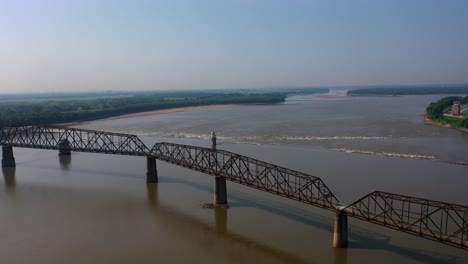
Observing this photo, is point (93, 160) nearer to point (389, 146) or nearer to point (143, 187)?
point (143, 187)

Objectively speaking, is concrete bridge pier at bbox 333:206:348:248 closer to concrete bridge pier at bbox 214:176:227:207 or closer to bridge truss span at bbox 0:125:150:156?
concrete bridge pier at bbox 214:176:227:207

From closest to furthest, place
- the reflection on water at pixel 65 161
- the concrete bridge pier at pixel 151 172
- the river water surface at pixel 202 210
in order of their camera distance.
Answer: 1. the river water surface at pixel 202 210
2. the concrete bridge pier at pixel 151 172
3. the reflection on water at pixel 65 161

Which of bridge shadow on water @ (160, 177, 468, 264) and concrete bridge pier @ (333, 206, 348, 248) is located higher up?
concrete bridge pier @ (333, 206, 348, 248)

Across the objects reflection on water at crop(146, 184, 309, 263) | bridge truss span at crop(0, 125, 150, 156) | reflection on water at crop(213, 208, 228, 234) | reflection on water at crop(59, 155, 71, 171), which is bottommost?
reflection on water at crop(146, 184, 309, 263)

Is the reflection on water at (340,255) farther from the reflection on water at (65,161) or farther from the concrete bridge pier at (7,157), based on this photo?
the concrete bridge pier at (7,157)

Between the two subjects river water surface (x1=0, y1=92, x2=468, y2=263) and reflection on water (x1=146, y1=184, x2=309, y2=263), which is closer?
reflection on water (x1=146, y1=184, x2=309, y2=263)

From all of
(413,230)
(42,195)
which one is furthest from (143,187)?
(413,230)

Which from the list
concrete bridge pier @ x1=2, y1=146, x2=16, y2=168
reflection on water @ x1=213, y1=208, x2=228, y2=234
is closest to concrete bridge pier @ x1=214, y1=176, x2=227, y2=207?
reflection on water @ x1=213, y1=208, x2=228, y2=234

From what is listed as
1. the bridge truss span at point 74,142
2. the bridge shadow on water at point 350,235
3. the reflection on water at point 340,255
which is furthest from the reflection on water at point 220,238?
the bridge truss span at point 74,142
